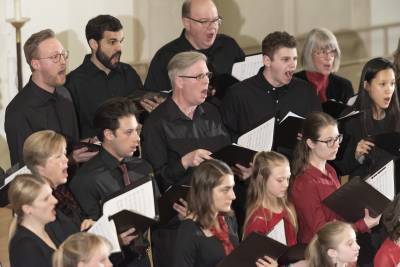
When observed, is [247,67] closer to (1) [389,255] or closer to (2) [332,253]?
(1) [389,255]

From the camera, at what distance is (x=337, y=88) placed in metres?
7.34

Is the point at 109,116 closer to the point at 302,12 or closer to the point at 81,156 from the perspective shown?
the point at 81,156

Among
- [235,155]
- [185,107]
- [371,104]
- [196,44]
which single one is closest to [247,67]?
[196,44]

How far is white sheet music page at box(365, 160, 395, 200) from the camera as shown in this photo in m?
5.95

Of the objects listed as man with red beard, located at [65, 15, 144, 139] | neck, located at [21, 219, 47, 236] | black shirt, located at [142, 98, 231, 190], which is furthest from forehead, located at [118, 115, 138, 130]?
man with red beard, located at [65, 15, 144, 139]

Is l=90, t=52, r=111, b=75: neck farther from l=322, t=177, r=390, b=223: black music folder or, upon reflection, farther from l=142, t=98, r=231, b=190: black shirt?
l=322, t=177, r=390, b=223: black music folder

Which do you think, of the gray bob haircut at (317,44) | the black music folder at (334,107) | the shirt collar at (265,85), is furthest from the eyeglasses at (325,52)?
the shirt collar at (265,85)

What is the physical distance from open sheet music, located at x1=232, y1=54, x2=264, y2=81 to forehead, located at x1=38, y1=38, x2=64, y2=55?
4.29 feet

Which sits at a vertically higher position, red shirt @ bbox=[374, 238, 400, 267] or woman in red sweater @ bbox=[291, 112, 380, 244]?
woman in red sweater @ bbox=[291, 112, 380, 244]

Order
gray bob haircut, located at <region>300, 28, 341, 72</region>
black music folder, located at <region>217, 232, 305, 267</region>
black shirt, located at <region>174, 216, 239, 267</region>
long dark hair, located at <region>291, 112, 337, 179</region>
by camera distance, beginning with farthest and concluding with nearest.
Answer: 1. gray bob haircut, located at <region>300, 28, 341, 72</region>
2. long dark hair, located at <region>291, 112, 337, 179</region>
3. black shirt, located at <region>174, 216, 239, 267</region>
4. black music folder, located at <region>217, 232, 305, 267</region>

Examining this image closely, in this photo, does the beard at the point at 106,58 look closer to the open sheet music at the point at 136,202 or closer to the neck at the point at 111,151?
the neck at the point at 111,151

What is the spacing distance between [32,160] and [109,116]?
1.80ft

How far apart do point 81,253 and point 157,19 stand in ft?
16.3

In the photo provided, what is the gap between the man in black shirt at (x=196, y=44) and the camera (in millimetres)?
7016
